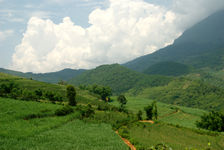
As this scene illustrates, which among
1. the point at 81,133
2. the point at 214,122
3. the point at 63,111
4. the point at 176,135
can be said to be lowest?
the point at 214,122

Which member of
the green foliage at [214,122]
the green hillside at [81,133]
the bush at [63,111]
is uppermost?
the bush at [63,111]

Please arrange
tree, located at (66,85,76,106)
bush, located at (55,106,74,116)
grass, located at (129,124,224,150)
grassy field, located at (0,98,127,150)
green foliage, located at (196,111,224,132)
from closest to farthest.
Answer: grassy field, located at (0,98,127,150) < grass, located at (129,124,224,150) < bush, located at (55,106,74,116) < green foliage, located at (196,111,224,132) < tree, located at (66,85,76,106)

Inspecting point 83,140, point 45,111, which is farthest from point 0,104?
point 83,140

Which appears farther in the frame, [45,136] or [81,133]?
[81,133]

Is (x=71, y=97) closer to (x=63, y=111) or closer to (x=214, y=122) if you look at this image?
(x=63, y=111)

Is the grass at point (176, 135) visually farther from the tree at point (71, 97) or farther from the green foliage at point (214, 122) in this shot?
the tree at point (71, 97)

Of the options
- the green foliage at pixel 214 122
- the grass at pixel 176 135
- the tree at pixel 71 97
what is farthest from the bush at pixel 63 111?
the green foliage at pixel 214 122

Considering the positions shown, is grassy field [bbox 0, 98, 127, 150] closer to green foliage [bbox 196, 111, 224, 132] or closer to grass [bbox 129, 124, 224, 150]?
grass [bbox 129, 124, 224, 150]

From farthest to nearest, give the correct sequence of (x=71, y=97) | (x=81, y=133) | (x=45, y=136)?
(x=71, y=97)
(x=81, y=133)
(x=45, y=136)

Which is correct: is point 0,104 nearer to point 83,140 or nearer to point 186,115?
point 83,140

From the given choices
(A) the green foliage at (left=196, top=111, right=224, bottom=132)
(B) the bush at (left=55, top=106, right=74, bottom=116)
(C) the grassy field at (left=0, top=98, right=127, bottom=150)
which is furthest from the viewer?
(A) the green foliage at (left=196, top=111, right=224, bottom=132)

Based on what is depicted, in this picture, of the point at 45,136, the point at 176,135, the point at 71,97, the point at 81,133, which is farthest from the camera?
the point at 71,97

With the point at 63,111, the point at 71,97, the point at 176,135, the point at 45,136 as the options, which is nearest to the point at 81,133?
the point at 45,136

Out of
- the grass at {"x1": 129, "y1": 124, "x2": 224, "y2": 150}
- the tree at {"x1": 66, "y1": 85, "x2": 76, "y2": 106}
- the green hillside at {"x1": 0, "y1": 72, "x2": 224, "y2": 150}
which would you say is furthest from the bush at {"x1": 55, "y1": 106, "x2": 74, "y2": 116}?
the grass at {"x1": 129, "y1": 124, "x2": 224, "y2": 150}
